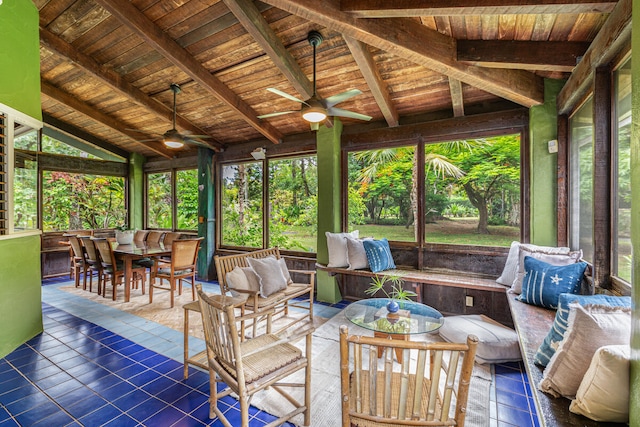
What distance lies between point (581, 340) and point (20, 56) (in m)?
5.00

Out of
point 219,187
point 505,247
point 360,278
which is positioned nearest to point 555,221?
→ point 505,247

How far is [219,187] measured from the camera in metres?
6.18

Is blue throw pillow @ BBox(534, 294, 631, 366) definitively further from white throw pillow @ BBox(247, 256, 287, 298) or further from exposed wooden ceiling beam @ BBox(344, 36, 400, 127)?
exposed wooden ceiling beam @ BBox(344, 36, 400, 127)

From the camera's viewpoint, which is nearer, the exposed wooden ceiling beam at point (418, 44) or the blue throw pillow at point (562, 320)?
the blue throw pillow at point (562, 320)

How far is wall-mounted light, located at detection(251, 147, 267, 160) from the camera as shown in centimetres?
547

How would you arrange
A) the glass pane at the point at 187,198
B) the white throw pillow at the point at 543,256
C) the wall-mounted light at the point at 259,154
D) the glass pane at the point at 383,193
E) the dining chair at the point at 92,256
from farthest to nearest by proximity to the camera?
1. the glass pane at the point at 187,198
2. the wall-mounted light at the point at 259,154
3. the dining chair at the point at 92,256
4. the glass pane at the point at 383,193
5. the white throw pillow at the point at 543,256

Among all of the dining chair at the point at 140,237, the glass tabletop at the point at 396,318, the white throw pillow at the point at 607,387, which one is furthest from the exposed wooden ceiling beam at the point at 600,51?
the dining chair at the point at 140,237

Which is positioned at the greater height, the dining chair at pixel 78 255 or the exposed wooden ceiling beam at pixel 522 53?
the exposed wooden ceiling beam at pixel 522 53

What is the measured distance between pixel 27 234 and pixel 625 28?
17.4ft

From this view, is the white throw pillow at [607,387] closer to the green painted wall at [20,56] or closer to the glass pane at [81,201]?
the green painted wall at [20,56]

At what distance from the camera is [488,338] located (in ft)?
8.95

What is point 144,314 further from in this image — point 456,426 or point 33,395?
point 456,426

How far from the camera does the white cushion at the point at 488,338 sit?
2.69 metres

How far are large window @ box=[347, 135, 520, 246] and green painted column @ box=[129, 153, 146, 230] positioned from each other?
548 cm
